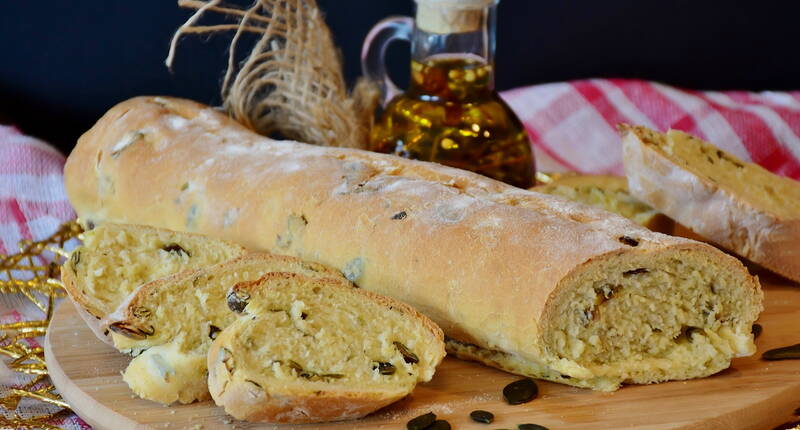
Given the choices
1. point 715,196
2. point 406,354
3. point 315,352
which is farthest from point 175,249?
point 715,196

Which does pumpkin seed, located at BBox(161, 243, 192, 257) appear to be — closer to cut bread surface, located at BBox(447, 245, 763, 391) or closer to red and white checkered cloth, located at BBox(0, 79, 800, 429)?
cut bread surface, located at BBox(447, 245, 763, 391)

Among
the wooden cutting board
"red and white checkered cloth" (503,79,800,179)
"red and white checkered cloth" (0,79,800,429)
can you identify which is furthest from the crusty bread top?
"red and white checkered cloth" (503,79,800,179)

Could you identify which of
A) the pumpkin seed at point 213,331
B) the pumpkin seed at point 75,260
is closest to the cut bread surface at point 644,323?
the pumpkin seed at point 213,331

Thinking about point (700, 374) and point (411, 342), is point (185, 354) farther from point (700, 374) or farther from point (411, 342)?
point (700, 374)

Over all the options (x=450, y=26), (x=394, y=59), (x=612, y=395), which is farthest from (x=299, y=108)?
(x=612, y=395)

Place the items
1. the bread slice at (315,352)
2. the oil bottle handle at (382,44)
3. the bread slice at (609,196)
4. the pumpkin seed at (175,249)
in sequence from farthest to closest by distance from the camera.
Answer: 1. the oil bottle handle at (382,44)
2. the bread slice at (609,196)
3. the pumpkin seed at (175,249)
4. the bread slice at (315,352)

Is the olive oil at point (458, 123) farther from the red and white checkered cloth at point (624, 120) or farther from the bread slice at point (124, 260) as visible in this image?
the red and white checkered cloth at point (624, 120)
